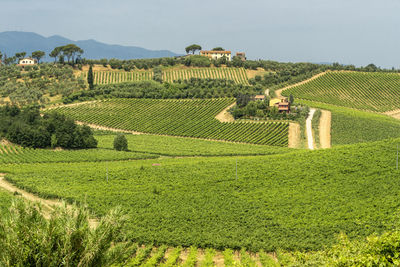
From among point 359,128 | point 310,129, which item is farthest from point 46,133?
point 359,128

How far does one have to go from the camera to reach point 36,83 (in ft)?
391

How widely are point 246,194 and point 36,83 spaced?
9717cm

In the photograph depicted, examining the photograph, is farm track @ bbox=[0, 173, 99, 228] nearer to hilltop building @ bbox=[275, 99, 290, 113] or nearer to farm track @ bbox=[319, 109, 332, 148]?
farm track @ bbox=[319, 109, 332, 148]

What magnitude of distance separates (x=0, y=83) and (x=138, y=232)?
104 m

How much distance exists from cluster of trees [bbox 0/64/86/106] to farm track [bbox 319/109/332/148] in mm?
70667

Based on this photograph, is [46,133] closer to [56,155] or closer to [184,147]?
[56,155]

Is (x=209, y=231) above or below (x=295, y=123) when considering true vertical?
below

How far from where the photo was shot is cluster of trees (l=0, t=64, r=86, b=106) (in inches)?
4304

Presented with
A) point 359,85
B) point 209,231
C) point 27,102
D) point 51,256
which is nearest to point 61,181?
point 209,231

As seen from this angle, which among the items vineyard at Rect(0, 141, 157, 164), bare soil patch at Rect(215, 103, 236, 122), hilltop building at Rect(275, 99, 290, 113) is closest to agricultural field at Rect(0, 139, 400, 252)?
vineyard at Rect(0, 141, 157, 164)

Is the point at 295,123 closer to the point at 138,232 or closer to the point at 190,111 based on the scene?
the point at 190,111

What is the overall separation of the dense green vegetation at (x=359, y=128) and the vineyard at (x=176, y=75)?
46.4 meters

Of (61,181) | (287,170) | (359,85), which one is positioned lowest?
(61,181)

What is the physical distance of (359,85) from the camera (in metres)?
122
